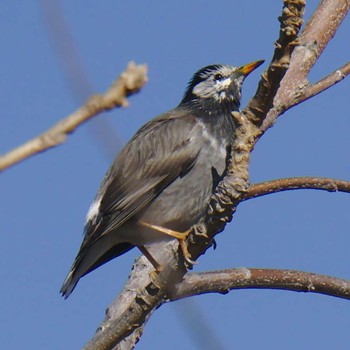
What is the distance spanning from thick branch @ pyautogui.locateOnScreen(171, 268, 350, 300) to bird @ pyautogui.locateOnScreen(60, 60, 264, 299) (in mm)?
1569

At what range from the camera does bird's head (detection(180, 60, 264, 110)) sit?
296 inches

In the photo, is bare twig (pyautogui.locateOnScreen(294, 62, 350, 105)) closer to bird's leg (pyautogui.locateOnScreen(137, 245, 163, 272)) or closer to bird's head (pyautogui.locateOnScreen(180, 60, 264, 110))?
bird's leg (pyautogui.locateOnScreen(137, 245, 163, 272))

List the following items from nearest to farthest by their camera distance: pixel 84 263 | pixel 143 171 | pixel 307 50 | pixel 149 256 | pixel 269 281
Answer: pixel 269 281 < pixel 307 50 < pixel 149 256 < pixel 84 263 < pixel 143 171

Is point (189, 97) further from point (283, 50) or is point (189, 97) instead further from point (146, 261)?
point (283, 50)

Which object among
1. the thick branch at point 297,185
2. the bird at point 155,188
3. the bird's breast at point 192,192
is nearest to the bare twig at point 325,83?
the thick branch at point 297,185

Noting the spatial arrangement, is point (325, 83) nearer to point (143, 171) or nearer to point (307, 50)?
point (307, 50)

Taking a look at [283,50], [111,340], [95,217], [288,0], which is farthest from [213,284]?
[95,217]

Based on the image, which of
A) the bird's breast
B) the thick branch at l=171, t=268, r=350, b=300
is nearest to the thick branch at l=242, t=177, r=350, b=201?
the thick branch at l=171, t=268, r=350, b=300

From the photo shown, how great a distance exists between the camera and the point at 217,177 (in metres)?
6.32

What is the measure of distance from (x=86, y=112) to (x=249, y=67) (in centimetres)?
644

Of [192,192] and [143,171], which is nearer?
[192,192]

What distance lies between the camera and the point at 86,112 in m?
1.14

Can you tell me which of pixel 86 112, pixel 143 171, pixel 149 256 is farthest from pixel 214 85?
pixel 86 112

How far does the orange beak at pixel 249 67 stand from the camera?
7.30m
